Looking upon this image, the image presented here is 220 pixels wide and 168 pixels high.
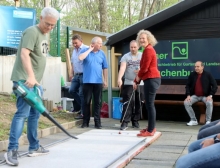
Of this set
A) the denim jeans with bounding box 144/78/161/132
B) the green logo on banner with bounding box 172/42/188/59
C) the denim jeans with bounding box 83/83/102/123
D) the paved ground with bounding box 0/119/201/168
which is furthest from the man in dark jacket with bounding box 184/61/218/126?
the denim jeans with bounding box 144/78/161/132

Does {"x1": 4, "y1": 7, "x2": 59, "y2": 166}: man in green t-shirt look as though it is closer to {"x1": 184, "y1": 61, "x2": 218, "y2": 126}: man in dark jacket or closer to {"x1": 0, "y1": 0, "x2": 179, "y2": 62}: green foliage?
{"x1": 184, "y1": 61, "x2": 218, "y2": 126}: man in dark jacket

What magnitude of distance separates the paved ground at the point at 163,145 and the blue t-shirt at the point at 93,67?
3.24 ft

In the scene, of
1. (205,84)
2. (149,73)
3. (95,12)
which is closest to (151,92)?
(149,73)

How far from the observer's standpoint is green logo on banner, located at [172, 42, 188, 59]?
984 cm

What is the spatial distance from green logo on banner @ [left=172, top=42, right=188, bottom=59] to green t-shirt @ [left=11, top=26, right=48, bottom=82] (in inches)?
225

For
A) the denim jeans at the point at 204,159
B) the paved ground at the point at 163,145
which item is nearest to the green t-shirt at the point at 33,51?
the paved ground at the point at 163,145

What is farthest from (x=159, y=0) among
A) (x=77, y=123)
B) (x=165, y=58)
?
(x=77, y=123)

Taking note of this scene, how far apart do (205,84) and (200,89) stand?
0.53 ft

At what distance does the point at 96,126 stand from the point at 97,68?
1159 millimetres

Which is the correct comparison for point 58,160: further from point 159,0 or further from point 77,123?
point 159,0

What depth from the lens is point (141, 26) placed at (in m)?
9.68

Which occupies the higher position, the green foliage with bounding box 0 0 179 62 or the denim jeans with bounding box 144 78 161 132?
the green foliage with bounding box 0 0 179 62

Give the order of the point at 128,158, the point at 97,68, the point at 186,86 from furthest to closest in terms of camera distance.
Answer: the point at 186,86, the point at 97,68, the point at 128,158

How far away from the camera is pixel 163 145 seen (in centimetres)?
611
